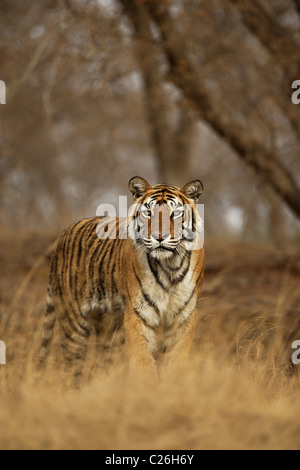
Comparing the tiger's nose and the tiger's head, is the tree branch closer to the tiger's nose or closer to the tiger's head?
the tiger's head

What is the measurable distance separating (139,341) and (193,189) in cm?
105

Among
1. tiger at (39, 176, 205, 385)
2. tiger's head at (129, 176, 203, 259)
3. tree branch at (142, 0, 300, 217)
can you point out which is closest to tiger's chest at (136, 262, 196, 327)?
tiger at (39, 176, 205, 385)

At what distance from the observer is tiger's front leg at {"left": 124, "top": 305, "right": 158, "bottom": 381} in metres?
4.42

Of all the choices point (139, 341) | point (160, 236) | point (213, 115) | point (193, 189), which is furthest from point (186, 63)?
point (139, 341)

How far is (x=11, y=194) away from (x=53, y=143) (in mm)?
3091

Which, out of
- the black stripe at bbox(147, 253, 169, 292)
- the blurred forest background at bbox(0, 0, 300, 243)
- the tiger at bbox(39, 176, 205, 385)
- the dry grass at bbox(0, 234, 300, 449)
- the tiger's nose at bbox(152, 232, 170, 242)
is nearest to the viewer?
the dry grass at bbox(0, 234, 300, 449)

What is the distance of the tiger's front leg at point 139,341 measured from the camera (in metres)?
4.42

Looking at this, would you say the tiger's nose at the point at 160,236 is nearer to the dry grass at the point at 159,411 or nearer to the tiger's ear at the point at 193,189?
the tiger's ear at the point at 193,189

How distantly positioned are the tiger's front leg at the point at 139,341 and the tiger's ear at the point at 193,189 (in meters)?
0.84

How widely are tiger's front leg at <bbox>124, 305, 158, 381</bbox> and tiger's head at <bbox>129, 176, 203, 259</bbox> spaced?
0.47 m

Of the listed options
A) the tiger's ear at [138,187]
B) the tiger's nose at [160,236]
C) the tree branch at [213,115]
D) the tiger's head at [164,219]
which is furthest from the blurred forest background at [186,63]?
the tiger's nose at [160,236]

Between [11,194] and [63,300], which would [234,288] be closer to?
[63,300]

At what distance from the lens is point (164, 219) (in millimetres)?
4320

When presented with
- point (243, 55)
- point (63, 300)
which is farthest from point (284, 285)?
point (63, 300)
